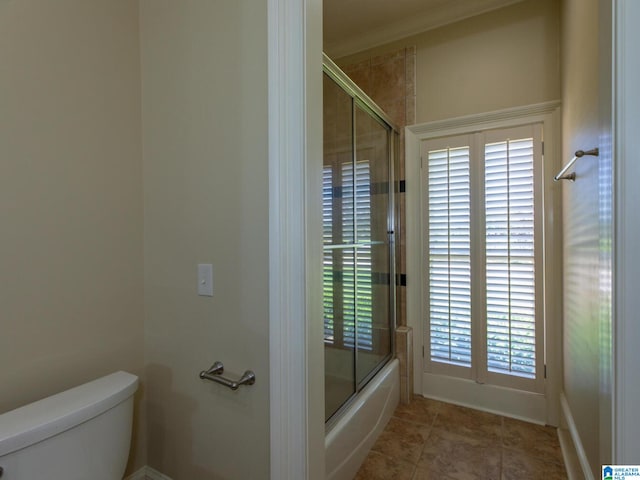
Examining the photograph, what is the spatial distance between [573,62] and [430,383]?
7.29 ft

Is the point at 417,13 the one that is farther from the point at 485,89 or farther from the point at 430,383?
the point at 430,383

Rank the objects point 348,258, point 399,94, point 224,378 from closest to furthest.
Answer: point 224,378 < point 348,258 < point 399,94

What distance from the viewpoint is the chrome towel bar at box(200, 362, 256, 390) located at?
994mm

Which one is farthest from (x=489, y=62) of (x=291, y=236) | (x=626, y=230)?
(x=291, y=236)

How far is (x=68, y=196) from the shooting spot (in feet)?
3.67

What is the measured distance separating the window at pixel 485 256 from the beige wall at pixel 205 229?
1.74 metres

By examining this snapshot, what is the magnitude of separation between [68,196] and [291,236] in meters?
0.85

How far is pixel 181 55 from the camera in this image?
1.21 metres

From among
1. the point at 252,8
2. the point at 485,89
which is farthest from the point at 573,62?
the point at 252,8

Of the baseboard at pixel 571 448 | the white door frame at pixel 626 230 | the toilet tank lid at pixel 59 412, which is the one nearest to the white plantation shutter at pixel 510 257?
the baseboard at pixel 571 448

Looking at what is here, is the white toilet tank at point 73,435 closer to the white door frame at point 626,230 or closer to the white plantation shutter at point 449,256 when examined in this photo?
the white door frame at point 626,230

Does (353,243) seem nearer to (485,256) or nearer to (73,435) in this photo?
(485,256)

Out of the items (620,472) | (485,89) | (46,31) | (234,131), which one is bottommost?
(620,472)

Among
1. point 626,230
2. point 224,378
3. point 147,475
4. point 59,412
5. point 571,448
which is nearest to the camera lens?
point 626,230
